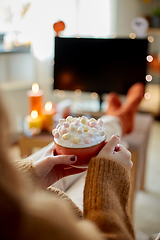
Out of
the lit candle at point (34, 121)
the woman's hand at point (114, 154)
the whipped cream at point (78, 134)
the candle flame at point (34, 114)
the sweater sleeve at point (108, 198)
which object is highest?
the whipped cream at point (78, 134)

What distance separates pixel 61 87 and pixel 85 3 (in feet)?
4.31

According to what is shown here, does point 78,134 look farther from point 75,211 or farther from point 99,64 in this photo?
point 99,64

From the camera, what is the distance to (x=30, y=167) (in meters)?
0.68

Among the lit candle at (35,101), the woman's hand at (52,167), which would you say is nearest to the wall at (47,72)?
the lit candle at (35,101)

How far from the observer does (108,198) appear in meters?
0.54

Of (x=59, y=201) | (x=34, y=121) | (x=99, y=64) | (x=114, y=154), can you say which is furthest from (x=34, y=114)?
(x=59, y=201)

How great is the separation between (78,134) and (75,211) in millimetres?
202

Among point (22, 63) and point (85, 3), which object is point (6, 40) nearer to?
point (22, 63)

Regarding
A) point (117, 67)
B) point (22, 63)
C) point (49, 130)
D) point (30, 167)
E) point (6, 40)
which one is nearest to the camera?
point (30, 167)

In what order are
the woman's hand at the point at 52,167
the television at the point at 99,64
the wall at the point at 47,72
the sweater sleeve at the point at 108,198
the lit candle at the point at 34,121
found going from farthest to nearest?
the wall at the point at 47,72, the television at the point at 99,64, the lit candle at the point at 34,121, the woman's hand at the point at 52,167, the sweater sleeve at the point at 108,198

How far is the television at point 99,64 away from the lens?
1574mm

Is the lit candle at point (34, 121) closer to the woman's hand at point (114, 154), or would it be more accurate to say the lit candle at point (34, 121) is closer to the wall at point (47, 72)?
the wall at point (47, 72)

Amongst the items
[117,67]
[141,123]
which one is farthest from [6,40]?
[141,123]

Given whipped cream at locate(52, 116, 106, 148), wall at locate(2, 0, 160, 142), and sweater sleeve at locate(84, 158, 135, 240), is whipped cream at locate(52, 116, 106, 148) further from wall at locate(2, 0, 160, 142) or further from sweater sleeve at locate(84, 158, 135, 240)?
wall at locate(2, 0, 160, 142)
